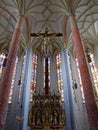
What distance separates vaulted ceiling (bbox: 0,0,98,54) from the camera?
1310cm

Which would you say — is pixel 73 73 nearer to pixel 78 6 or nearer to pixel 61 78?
pixel 61 78

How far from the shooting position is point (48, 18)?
1559 centimetres

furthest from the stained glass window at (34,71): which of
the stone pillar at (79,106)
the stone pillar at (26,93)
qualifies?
the stone pillar at (79,106)

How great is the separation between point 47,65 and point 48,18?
6344 mm

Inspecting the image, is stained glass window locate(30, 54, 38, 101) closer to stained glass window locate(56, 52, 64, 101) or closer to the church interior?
the church interior

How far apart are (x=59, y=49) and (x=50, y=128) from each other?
9.89 metres

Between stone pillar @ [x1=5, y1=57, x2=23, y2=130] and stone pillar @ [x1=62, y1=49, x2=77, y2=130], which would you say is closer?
stone pillar @ [x1=62, y1=49, x2=77, y2=130]

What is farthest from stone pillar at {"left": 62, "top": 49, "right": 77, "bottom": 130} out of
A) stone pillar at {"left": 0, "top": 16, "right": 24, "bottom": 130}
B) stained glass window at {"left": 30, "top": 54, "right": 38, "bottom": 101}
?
stone pillar at {"left": 0, "top": 16, "right": 24, "bottom": 130}

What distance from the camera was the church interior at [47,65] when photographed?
9.66m

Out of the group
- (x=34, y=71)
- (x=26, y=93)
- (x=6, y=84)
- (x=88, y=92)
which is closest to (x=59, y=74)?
(x=34, y=71)

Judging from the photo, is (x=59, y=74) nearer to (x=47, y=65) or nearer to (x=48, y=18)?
(x=47, y=65)

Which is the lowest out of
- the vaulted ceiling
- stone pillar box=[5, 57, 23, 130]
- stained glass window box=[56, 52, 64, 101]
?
stone pillar box=[5, 57, 23, 130]

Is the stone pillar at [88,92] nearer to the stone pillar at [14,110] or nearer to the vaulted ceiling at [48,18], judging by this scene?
the vaulted ceiling at [48,18]

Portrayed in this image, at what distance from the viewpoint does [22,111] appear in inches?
428
